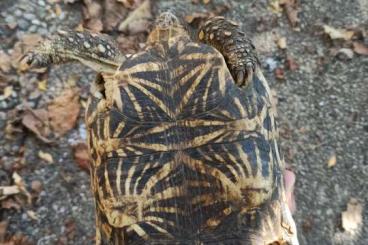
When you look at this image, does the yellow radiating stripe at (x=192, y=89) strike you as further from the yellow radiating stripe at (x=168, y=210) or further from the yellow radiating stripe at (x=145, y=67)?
the yellow radiating stripe at (x=168, y=210)

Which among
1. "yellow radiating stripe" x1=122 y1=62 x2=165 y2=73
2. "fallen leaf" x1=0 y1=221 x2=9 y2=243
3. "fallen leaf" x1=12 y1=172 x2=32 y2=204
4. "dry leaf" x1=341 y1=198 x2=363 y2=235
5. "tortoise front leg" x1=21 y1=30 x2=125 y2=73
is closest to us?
"yellow radiating stripe" x1=122 y1=62 x2=165 y2=73

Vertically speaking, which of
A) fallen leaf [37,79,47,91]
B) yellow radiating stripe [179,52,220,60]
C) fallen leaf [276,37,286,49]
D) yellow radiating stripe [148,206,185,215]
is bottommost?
yellow radiating stripe [148,206,185,215]

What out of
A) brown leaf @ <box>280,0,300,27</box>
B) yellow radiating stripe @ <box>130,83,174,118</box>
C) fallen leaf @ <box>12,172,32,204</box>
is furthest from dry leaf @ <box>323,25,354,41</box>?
fallen leaf @ <box>12,172,32,204</box>

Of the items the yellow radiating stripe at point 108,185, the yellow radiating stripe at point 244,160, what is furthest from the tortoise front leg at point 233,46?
the yellow radiating stripe at point 108,185

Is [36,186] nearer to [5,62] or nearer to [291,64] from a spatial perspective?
[5,62]

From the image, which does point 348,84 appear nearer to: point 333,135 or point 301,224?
point 333,135

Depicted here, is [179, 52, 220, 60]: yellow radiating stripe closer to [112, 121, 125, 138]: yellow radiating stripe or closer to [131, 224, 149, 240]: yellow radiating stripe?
[112, 121, 125, 138]: yellow radiating stripe

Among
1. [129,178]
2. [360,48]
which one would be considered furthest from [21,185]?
[360,48]
